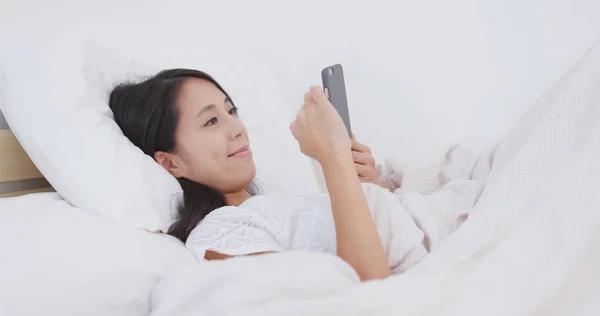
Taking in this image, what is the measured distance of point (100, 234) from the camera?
87 centimetres

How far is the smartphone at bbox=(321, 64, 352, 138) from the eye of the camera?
1.15m

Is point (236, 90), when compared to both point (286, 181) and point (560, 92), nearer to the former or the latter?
point (286, 181)

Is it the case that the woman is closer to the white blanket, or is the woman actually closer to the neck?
the neck

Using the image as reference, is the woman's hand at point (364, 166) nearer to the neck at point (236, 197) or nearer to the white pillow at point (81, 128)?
the neck at point (236, 197)

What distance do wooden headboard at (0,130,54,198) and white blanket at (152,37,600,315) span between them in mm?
497

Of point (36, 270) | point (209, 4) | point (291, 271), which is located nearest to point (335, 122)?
point (291, 271)

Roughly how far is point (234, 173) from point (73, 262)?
16.4 inches

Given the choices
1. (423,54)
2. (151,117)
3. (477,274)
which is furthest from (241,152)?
(423,54)

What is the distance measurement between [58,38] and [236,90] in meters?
0.39

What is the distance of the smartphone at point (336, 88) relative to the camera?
1154 mm

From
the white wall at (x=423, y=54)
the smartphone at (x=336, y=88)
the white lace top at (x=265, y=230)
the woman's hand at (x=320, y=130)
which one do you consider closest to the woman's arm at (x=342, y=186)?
the woman's hand at (x=320, y=130)

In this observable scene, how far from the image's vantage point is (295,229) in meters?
0.97

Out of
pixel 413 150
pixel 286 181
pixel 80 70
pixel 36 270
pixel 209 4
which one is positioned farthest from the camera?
pixel 413 150

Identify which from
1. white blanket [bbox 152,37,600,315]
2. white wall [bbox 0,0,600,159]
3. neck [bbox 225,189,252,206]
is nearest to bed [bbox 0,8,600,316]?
white blanket [bbox 152,37,600,315]
